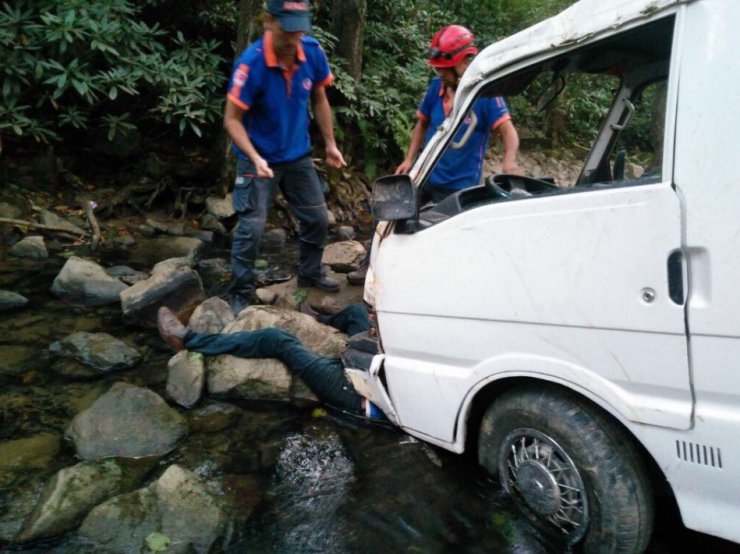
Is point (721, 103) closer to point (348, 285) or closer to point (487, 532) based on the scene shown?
point (487, 532)

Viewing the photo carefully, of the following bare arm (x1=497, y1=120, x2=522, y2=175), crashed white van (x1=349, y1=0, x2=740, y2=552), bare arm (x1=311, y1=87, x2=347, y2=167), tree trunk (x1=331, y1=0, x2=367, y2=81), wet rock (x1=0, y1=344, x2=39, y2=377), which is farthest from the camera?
tree trunk (x1=331, y1=0, x2=367, y2=81)

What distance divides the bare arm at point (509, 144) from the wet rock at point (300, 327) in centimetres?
169

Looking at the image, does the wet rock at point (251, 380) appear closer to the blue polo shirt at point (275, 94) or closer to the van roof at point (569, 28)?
the blue polo shirt at point (275, 94)

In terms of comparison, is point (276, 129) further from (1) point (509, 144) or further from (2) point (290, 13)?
(1) point (509, 144)

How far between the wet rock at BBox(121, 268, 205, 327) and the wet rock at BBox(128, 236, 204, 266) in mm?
1760

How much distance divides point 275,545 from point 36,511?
108 centimetres

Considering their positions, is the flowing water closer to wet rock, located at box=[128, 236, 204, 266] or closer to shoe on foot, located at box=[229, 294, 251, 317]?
shoe on foot, located at box=[229, 294, 251, 317]

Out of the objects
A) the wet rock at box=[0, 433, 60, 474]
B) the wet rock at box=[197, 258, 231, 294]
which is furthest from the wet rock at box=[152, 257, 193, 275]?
the wet rock at box=[0, 433, 60, 474]

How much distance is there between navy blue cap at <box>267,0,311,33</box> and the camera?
3738 millimetres

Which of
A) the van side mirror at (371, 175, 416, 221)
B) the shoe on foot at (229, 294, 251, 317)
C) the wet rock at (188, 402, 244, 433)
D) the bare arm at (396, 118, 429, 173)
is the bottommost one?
the wet rock at (188, 402, 244, 433)

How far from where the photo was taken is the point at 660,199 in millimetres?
1794

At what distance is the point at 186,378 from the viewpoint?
12.1 feet

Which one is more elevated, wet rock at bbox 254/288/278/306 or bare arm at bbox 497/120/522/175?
bare arm at bbox 497/120/522/175

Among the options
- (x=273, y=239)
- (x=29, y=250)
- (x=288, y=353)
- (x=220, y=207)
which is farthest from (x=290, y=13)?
(x=220, y=207)
